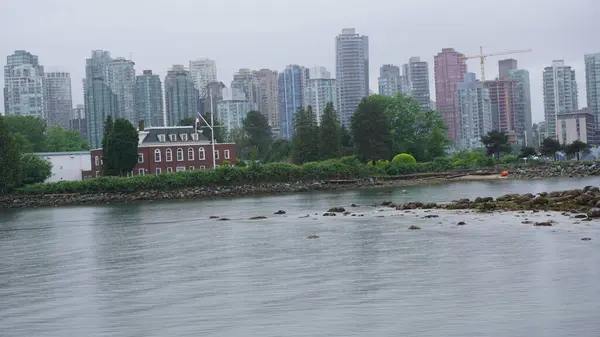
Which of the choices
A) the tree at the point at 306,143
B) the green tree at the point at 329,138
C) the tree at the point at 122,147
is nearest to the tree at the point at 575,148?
the green tree at the point at 329,138

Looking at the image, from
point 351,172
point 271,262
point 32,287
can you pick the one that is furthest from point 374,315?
point 351,172

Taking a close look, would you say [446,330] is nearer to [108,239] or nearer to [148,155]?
[108,239]

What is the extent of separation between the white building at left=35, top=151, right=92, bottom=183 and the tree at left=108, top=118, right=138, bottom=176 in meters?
17.1

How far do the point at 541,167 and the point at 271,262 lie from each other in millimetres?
74401

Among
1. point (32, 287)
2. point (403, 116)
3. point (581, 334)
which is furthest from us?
point (403, 116)

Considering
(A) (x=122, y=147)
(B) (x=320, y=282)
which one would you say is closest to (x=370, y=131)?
(A) (x=122, y=147)

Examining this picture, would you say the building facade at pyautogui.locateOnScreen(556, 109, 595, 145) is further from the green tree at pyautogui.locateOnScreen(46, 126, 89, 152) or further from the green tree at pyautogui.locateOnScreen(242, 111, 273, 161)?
the green tree at pyautogui.locateOnScreen(46, 126, 89, 152)

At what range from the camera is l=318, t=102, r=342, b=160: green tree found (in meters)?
99.7

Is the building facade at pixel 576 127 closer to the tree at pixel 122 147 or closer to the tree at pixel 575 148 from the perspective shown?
the tree at pixel 575 148

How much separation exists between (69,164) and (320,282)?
8924 centimetres

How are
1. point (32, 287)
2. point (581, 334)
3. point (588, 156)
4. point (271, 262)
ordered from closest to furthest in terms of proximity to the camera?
1. point (581, 334)
2. point (32, 287)
3. point (271, 262)
4. point (588, 156)

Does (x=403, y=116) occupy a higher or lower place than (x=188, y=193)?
higher

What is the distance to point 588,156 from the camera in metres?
122

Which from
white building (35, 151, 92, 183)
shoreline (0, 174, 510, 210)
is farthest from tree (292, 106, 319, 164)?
white building (35, 151, 92, 183)
